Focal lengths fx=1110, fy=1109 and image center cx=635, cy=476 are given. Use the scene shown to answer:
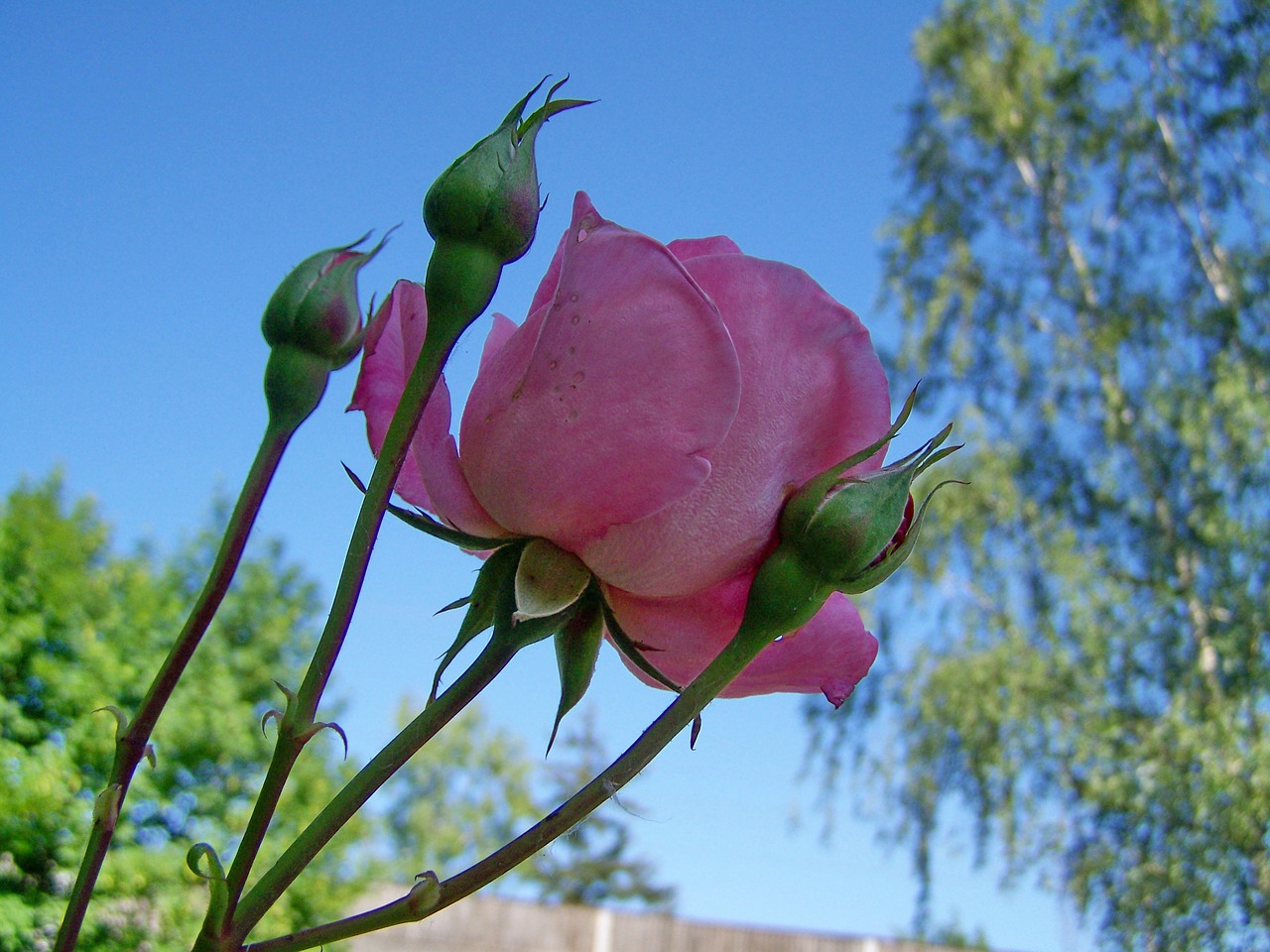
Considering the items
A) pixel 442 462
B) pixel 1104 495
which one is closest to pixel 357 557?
pixel 442 462

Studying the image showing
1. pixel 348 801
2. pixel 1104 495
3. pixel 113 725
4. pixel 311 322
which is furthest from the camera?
pixel 1104 495

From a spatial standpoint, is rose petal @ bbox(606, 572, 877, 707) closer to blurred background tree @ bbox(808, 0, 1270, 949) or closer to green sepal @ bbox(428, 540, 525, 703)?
green sepal @ bbox(428, 540, 525, 703)

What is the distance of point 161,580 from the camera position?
300cm

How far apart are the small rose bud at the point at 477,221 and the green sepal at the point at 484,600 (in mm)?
61

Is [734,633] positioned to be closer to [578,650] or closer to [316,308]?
[578,650]

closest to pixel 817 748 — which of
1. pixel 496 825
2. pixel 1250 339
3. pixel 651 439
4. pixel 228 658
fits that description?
pixel 1250 339

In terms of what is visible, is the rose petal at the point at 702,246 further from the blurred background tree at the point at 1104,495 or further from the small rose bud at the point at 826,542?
the blurred background tree at the point at 1104,495

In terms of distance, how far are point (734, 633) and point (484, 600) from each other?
0.20 feet

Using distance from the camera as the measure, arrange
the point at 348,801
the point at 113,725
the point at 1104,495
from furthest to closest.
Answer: the point at 1104,495 → the point at 113,725 → the point at 348,801

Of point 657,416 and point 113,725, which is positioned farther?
point 113,725

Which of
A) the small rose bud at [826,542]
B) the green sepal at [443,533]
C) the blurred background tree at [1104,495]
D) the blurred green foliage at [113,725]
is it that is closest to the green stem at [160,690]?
the green sepal at [443,533]

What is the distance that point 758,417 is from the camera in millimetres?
252

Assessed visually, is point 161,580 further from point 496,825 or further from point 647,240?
point 496,825

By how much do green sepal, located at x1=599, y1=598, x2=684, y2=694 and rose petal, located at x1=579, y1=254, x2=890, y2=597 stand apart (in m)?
0.02
